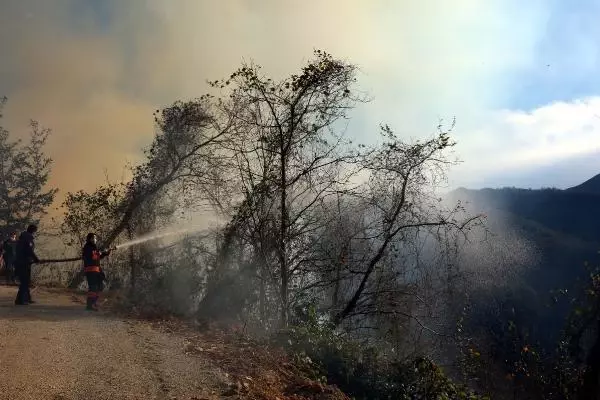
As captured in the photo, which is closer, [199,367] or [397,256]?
[199,367]

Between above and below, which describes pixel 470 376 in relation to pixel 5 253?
below

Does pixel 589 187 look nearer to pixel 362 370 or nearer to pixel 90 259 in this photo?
pixel 362 370

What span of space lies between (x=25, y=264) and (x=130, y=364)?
6053 millimetres

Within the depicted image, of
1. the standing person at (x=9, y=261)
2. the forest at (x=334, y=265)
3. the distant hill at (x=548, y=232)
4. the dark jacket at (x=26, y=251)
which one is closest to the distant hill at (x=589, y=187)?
the distant hill at (x=548, y=232)

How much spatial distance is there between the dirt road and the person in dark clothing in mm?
1343

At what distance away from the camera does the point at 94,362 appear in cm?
707

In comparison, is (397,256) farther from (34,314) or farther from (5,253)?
(5,253)

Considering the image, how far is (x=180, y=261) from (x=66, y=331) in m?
7.23

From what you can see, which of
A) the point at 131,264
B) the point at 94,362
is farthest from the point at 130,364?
the point at 131,264

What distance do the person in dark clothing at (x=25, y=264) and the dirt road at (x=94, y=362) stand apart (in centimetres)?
134

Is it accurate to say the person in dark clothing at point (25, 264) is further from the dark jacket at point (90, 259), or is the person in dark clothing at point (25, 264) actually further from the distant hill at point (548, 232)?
the distant hill at point (548, 232)

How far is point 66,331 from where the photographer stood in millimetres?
8820

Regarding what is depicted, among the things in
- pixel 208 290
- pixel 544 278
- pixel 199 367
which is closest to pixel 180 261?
pixel 208 290

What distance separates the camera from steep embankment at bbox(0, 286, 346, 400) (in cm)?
613
